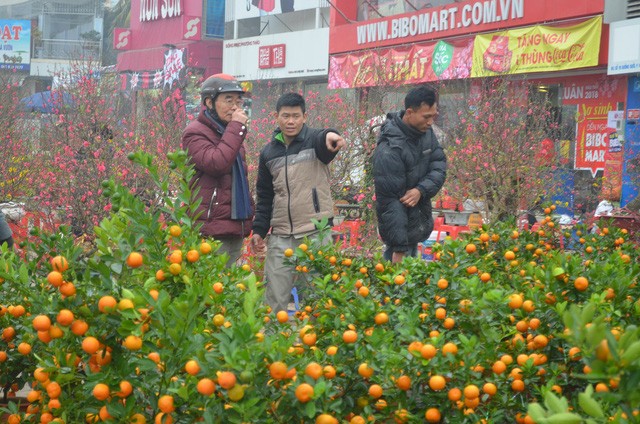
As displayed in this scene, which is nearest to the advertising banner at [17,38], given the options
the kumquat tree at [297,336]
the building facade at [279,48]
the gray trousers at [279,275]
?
the building facade at [279,48]

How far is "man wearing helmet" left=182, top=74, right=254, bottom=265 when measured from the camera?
5305mm

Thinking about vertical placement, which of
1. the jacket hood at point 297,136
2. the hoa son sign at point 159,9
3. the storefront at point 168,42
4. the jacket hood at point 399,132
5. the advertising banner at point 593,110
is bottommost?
the jacket hood at point 297,136

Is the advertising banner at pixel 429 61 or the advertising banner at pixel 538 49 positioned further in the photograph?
the advertising banner at pixel 429 61

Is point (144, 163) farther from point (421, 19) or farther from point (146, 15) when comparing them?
point (146, 15)

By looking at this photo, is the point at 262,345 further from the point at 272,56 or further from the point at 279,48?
the point at 272,56

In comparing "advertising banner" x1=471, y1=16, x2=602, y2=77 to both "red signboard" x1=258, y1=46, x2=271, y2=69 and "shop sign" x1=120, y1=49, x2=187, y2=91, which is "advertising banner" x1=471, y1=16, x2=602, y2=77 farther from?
"shop sign" x1=120, y1=49, x2=187, y2=91

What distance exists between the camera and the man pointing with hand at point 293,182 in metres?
5.49

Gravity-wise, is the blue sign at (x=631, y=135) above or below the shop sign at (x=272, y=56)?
below

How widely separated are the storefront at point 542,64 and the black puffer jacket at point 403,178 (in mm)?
8760

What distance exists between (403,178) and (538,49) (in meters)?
13.7

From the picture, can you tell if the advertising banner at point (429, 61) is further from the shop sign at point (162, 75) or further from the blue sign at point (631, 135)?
the shop sign at point (162, 75)

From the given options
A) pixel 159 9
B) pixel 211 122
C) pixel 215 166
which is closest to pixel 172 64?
pixel 159 9

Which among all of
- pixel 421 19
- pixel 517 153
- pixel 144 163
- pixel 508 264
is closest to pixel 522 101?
pixel 517 153

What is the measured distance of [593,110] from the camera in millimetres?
18578
